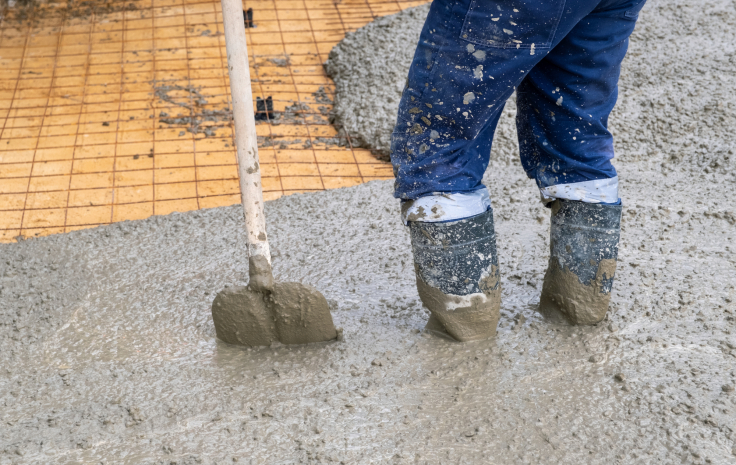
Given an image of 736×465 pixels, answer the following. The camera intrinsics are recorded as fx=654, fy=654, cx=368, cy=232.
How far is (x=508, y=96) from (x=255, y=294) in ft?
2.36

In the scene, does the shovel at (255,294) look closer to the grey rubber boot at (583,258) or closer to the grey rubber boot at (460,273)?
the grey rubber boot at (460,273)

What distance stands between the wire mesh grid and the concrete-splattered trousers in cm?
123

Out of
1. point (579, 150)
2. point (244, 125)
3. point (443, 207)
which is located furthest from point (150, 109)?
point (579, 150)

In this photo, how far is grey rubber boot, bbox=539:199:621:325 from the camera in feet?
4.86

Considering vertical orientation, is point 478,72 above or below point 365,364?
above

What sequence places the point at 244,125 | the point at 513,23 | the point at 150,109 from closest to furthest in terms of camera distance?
the point at 513,23 < the point at 244,125 < the point at 150,109

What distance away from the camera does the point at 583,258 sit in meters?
1.51

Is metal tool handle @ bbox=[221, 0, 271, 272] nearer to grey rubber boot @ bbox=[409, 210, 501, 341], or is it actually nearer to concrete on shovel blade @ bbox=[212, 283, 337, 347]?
concrete on shovel blade @ bbox=[212, 283, 337, 347]

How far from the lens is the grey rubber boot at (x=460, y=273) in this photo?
4.62 feet

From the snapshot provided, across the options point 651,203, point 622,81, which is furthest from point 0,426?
point 622,81

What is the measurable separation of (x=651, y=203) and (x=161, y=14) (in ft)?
10.6

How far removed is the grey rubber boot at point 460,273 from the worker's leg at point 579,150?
18cm

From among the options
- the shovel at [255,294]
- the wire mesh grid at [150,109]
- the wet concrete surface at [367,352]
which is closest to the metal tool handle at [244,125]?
the shovel at [255,294]

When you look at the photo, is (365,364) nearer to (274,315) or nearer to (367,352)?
(367,352)
